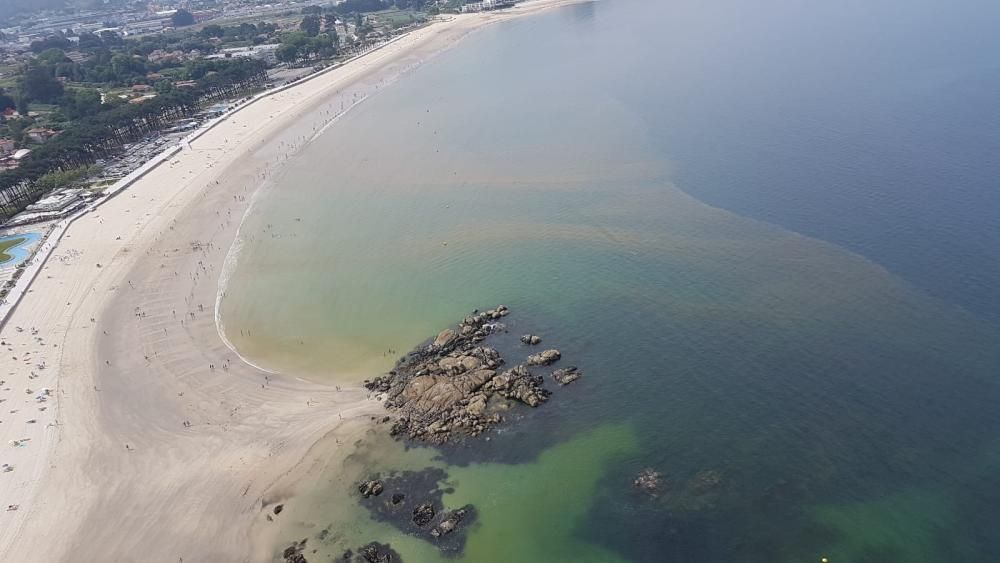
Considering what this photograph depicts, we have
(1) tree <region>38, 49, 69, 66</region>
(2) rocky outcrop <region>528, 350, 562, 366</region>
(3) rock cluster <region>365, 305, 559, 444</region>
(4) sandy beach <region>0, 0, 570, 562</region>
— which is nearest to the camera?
(4) sandy beach <region>0, 0, 570, 562</region>

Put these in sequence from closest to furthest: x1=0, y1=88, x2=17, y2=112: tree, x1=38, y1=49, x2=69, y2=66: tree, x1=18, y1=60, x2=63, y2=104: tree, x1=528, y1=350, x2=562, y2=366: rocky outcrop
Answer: x1=528, y1=350, x2=562, y2=366: rocky outcrop → x1=0, y1=88, x2=17, y2=112: tree → x1=18, y1=60, x2=63, y2=104: tree → x1=38, y1=49, x2=69, y2=66: tree

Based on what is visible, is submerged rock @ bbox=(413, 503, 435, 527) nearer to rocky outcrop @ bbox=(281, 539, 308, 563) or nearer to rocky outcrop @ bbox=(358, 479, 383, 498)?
rocky outcrop @ bbox=(358, 479, 383, 498)

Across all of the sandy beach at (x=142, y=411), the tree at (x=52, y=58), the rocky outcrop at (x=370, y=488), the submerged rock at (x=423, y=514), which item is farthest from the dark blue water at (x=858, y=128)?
the tree at (x=52, y=58)

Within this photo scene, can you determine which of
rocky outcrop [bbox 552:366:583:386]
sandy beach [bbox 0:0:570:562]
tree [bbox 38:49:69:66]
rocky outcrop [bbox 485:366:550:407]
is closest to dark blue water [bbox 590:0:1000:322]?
rocky outcrop [bbox 552:366:583:386]

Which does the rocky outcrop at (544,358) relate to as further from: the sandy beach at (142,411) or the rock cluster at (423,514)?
the rock cluster at (423,514)

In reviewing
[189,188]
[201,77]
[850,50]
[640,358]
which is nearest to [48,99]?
[201,77]

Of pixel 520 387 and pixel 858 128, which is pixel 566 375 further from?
pixel 858 128

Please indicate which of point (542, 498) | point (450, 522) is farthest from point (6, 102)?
point (542, 498)
